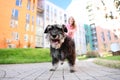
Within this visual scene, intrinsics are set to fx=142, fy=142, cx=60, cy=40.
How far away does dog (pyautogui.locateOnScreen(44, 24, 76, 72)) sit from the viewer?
10.6 ft

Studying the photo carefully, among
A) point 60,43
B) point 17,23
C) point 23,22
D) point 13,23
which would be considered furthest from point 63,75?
point 23,22

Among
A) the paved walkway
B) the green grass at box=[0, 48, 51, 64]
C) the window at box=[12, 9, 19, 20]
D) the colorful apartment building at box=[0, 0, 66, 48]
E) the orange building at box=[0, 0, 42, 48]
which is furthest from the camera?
the window at box=[12, 9, 19, 20]

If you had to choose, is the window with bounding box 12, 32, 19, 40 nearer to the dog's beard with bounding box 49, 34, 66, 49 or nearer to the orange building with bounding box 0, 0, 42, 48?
the orange building with bounding box 0, 0, 42, 48

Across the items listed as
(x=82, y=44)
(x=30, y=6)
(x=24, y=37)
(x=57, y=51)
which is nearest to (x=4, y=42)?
(x=24, y=37)

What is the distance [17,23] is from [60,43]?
2225 cm

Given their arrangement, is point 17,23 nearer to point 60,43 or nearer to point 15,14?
point 15,14

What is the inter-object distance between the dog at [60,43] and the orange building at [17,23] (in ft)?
63.5

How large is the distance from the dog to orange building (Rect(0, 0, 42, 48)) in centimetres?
1935

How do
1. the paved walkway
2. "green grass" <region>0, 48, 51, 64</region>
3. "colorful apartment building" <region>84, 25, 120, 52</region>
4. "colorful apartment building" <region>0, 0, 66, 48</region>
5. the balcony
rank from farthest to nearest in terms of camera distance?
"colorful apartment building" <region>84, 25, 120, 52</region>, the balcony, "colorful apartment building" <region>0, 0, 66, 48</region>, "green grass" <region>0, 48, 51, 64</region>, the paved walkway

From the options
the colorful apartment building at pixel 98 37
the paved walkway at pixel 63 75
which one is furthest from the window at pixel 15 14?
the colorful apartment building at pixel 98 37

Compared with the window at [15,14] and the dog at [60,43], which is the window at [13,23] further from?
the dog at [60,43]

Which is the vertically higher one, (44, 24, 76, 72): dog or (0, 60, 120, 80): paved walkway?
(44, 24, 76, 72): dog

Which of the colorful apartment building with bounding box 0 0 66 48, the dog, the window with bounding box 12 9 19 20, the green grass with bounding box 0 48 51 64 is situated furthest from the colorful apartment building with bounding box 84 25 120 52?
the dog

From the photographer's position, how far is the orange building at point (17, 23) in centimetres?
2156
